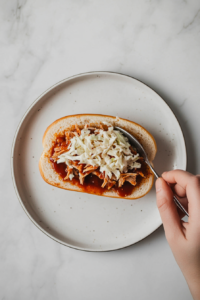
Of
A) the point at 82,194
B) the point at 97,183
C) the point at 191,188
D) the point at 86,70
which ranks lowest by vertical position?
the point at 82,194

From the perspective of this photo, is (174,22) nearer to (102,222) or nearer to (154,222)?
(154,222)

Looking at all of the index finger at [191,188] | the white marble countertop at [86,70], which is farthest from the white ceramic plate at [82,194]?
the index finger at [191,188]

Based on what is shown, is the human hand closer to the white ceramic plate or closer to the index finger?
the index finger

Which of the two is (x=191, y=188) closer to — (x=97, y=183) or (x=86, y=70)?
(x=97, y=183)

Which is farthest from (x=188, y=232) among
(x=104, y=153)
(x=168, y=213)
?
(x=104, y=153)

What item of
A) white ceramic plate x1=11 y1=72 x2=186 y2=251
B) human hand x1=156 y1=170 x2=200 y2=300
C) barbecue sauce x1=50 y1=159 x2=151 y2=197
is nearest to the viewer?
human hand x1=156 y1=170 x2=200 y2=300

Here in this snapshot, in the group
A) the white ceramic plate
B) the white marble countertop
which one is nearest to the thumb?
the white ceramic plate
